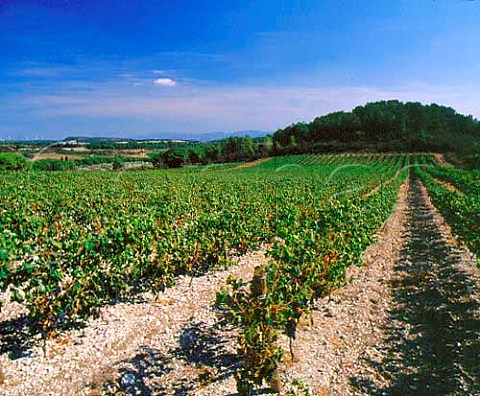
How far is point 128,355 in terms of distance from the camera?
573 cm

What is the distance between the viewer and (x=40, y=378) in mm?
5156

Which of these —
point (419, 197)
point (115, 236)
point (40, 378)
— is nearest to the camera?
point (40, 378)

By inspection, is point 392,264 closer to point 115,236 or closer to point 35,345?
point 115,236

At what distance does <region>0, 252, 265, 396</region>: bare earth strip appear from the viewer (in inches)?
199

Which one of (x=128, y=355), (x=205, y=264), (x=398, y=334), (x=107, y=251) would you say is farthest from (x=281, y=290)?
(x=205, y=264)

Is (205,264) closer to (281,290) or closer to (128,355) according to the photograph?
(128,355)

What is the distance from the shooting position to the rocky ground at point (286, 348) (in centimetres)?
514

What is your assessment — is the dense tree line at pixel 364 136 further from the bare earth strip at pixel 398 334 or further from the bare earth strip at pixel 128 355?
the bare earth strip at pixel 128 355

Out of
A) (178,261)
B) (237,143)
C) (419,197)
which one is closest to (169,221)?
(178,261)

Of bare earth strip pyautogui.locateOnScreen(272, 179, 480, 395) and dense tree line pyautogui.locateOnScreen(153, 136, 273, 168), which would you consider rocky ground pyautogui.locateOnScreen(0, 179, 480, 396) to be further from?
dense tree line pyautogui.locateOnScreen(153, 136, 273, 168)

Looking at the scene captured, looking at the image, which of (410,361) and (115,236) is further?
(115,236)

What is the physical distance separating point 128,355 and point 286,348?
232 cm

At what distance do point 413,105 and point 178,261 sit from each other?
101 meters

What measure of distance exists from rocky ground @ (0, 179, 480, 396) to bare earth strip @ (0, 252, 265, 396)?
0.01m
